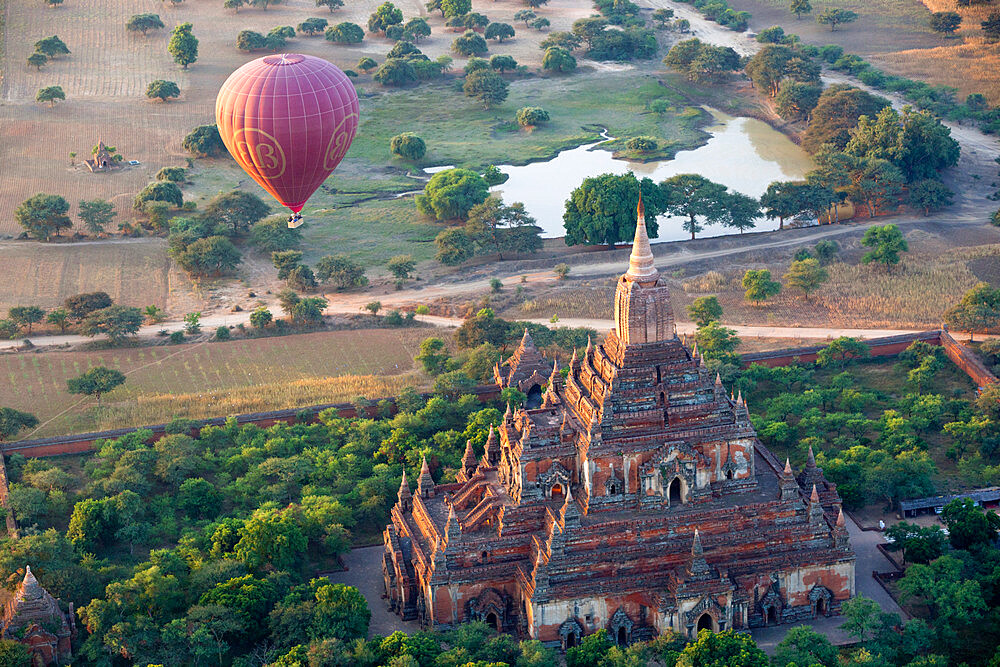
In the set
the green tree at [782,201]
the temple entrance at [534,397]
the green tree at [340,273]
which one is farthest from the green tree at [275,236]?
the temple entrance at [534,397]

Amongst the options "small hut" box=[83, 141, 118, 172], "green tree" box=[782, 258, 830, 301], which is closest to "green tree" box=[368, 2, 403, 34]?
"small hut" box=[83, 141, 118, 172]

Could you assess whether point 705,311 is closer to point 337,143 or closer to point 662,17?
point 337,143

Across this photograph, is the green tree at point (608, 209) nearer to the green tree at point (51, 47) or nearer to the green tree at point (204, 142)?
the green tree at point (204, 142)

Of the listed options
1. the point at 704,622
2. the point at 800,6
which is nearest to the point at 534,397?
the point at 704,622

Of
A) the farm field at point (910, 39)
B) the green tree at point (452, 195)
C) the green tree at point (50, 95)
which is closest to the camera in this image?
the green tree at point (452, 195)

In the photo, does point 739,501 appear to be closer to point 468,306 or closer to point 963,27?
point 468,306

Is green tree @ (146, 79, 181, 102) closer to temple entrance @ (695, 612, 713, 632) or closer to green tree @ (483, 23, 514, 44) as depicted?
green tree @ (483, 23, 514, 44)
